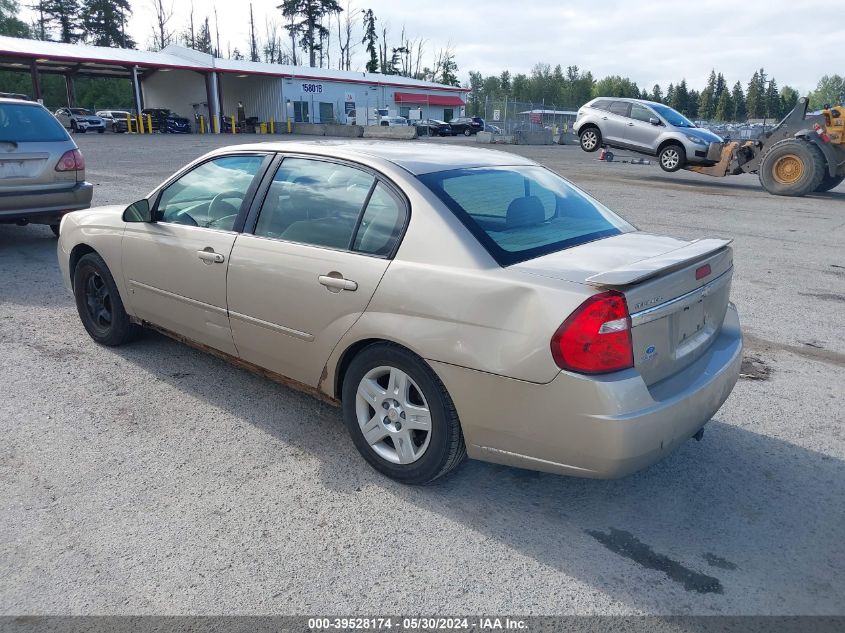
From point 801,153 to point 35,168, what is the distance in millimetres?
15393

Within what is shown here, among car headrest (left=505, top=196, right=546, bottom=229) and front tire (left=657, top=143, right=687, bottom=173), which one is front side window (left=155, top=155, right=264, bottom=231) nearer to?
car headrest (left=505, top=196, right=546, bottom=229)

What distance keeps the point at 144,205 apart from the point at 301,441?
1993mm

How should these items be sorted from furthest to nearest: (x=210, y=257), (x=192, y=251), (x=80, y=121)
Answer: (x=80, y=121) → (x=192, y=251) → (x=210, y=257)

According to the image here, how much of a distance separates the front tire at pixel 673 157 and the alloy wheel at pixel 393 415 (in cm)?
1735

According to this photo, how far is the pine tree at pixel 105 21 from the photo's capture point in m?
76.8

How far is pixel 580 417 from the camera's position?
2535 mm

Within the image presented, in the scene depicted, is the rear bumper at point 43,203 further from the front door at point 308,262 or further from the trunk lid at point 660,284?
the trunk lid at point 660,284

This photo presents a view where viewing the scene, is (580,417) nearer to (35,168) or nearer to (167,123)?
(35,168)

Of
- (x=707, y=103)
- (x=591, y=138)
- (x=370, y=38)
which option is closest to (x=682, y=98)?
(x=707, y=103)

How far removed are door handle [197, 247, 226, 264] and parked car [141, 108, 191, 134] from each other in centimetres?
4561

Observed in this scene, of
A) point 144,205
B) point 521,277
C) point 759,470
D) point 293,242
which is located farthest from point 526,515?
point 144,205

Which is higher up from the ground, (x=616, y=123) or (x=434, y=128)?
(x=616, y=123)

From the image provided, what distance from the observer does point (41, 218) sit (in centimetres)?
787

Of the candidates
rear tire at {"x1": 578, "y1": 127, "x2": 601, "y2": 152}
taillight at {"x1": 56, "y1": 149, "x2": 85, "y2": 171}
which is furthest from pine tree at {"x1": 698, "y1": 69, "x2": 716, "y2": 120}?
taillight at {"x1": 56, "y1": 149, "x2": 85, "y2": 171}
